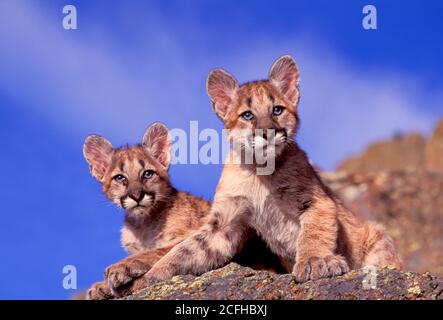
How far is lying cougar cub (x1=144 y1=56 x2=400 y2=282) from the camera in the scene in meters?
10.2

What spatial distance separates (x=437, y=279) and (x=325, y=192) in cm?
256

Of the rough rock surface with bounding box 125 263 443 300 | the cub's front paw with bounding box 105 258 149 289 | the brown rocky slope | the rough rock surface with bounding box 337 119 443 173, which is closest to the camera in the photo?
the rough rock surface with bounding box 125 263 443 300

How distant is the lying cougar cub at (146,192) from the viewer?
483 inches

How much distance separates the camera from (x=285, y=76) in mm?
11062

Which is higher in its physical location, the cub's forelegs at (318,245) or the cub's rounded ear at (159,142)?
the cub's rounded ear at (159,142)

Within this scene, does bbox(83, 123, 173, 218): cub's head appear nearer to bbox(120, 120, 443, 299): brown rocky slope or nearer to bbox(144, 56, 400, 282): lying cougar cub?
bbox(144, 56, 400, 282): lying cougar cub

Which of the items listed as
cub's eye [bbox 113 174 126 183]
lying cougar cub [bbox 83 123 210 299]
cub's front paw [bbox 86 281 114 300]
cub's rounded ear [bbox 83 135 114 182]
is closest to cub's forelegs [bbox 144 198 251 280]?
cub's front paw [bbox 86 281 114 300]

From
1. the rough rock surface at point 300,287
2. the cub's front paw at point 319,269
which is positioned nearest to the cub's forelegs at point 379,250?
the cub's front paw at point 319,269

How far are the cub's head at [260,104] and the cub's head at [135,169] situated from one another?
2040 millimetres

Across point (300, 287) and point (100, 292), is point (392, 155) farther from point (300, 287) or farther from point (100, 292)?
point (300, 287)

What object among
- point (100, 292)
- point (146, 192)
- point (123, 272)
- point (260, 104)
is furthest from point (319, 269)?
point (146, 192)

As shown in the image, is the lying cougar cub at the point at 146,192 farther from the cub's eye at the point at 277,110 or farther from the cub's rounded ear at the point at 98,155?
the cub's eye at the point at 277,110

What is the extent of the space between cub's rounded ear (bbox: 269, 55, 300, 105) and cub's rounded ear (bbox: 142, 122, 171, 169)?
8.05 ft

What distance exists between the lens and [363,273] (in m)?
8.75
